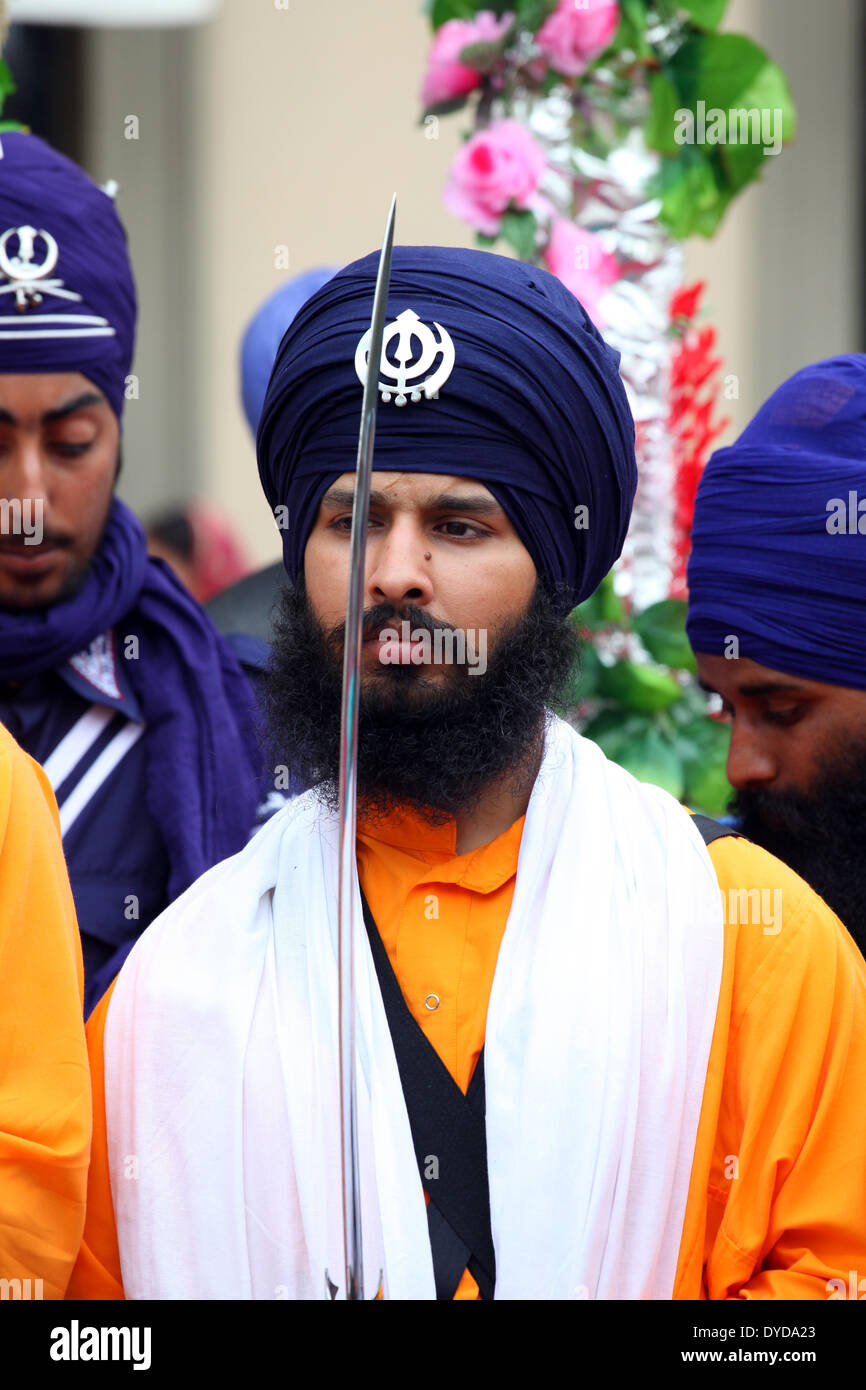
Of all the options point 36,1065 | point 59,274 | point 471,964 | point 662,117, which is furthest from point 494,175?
point 36,1065

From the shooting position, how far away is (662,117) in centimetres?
382

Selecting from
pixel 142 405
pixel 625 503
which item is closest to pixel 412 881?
pixel 625 503

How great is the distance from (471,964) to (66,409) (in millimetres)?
1313

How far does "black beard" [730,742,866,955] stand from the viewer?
115 inches

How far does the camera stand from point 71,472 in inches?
124

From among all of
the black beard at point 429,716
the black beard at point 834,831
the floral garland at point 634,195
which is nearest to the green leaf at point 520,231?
the floral garland at point 634,195

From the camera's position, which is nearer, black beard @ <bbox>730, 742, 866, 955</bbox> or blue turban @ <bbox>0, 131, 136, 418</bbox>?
black beard @ <bbox>730, 742, 866, 955</bbox>

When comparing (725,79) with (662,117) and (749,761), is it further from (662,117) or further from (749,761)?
(749,761)

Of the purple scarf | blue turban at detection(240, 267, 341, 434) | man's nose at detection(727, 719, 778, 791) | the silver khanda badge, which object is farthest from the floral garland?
Answer: the silver khanda badge

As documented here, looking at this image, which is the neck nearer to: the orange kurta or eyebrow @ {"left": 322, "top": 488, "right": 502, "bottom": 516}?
the orange kurta

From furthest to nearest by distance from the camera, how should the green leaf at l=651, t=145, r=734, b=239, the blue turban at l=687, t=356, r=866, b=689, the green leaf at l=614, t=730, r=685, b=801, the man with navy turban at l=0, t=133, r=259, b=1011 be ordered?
the green leaf at l=651, t=145, r=734, b=239
the green leaf at l=614, t=730, r=685, b=801
the man with navy turban at l=0, t=133, r=259, b=1011
the blue turban at l=687, t=356, r=866, b=689

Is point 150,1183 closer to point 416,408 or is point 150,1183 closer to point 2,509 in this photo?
point 416,408

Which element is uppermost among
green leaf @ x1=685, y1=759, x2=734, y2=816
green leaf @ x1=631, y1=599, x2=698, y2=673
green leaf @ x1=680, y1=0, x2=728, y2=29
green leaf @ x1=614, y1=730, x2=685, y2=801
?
green leaf @ x1=680, y1=0, x2=728, y2=29

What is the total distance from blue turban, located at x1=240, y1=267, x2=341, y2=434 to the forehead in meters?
1.85
